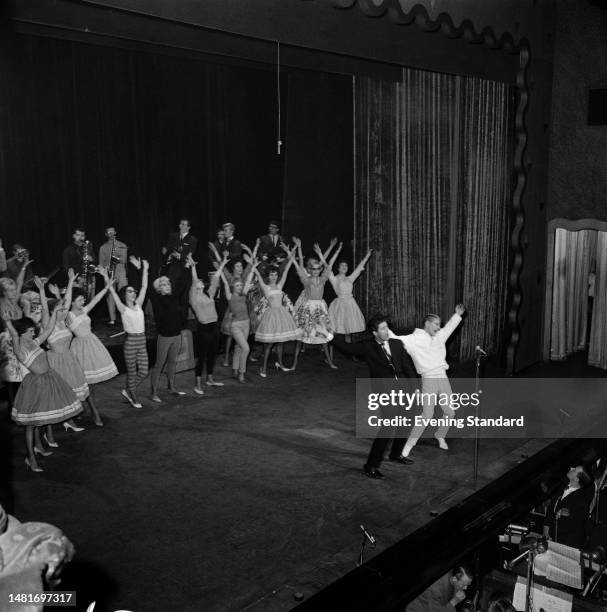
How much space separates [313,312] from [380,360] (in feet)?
12.7

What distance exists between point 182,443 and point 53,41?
705 cm

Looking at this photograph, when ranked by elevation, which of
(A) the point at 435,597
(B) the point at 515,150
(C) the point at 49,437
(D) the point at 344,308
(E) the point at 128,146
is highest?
(E) the point at 128,146

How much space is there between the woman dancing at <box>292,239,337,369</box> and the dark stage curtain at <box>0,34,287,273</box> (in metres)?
3.81

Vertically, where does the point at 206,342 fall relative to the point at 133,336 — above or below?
below

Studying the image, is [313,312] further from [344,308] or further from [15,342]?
[15,342]

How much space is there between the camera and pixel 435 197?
11.4 meters

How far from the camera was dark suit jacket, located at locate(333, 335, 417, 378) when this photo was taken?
7066mm

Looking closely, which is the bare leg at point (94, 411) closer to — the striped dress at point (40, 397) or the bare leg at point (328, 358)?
the striped dress at point (40, 397)

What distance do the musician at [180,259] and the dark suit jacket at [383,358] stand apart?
4395 mm

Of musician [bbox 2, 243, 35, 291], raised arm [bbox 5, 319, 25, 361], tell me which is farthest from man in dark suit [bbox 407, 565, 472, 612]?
musician [bbox 2, 243, 35, 291]

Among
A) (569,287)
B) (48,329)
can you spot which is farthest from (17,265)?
(569,287)

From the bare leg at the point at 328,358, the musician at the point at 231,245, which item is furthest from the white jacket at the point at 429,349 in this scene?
the musician at the point at 231,245

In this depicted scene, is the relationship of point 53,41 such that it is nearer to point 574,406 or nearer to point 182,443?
point 182,443

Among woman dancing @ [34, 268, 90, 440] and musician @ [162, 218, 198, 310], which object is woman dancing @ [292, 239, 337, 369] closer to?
musician @ [162, 218, 198, 310]
